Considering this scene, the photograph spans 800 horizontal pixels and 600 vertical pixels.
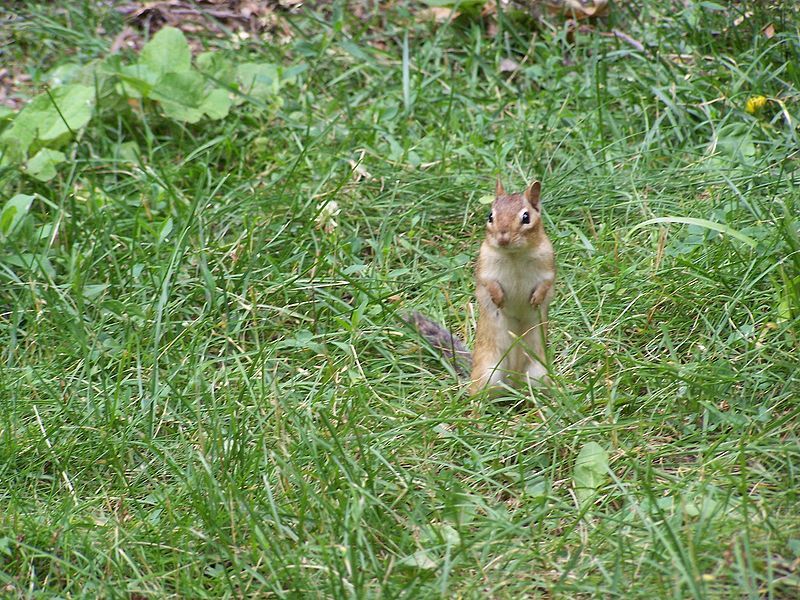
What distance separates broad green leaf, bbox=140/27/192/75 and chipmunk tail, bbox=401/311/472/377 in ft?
6.79

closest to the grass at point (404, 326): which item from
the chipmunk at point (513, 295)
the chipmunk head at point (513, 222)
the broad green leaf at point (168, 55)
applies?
the chipmunk at point (513, 295)

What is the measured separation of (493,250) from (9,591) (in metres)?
1.80

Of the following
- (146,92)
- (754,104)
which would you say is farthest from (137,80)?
(754,104)

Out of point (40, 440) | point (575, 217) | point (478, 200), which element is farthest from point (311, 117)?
point (40, 440)

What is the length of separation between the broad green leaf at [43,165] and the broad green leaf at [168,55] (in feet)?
2.37

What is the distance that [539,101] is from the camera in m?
5.35

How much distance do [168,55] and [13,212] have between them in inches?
51.3

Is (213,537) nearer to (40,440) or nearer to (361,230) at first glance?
(40,440)

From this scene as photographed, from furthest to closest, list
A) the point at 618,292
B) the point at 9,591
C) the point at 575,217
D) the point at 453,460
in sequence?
the point at 575,217 → the point at 618,292 → the point at 453,460 → the point at 9,591

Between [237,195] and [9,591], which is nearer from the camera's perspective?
[9,591]

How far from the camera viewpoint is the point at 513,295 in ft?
12.2

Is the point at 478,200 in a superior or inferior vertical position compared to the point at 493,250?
inferior

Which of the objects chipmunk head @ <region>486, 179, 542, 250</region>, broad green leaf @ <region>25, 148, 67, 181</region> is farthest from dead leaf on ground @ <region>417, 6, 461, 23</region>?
chipmunk head @ <region>486, 179, 542, 250</region>

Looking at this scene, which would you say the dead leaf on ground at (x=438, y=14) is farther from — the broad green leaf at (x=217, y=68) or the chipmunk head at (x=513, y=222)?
the chipmunk head at (x=513, y=222)
